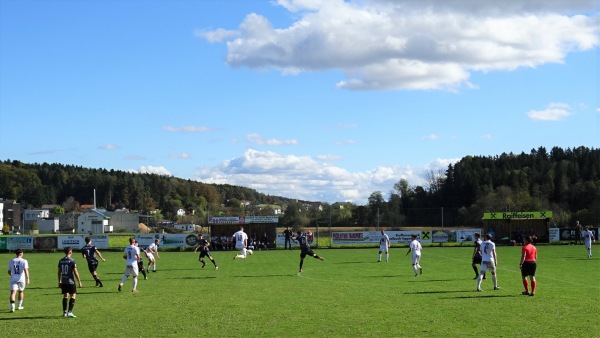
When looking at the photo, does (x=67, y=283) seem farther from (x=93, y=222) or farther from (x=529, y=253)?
(x=93, y=222)

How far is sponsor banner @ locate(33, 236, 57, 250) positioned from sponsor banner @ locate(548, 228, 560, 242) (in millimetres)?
46507

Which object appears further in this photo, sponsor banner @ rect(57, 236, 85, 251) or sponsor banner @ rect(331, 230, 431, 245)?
sponsor banner @ rect(331, 230, 431, 245)

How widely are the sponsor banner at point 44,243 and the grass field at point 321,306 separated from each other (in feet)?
110

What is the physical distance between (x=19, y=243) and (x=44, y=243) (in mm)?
2169

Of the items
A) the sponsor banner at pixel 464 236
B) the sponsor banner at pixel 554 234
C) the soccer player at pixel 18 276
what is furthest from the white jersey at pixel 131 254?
the sponsor banner at pixel 554 234

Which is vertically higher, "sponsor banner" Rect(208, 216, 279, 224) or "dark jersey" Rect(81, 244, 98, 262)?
"sponsor banner" Rect(208, 216, 279, 224)

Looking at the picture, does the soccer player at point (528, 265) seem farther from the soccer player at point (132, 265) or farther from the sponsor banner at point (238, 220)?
the sponsor banner at point (238, 220)

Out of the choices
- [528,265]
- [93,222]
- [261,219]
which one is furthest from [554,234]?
[93,222]

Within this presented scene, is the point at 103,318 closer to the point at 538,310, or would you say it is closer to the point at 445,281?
the point at 538,310

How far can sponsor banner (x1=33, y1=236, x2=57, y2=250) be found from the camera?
205ft

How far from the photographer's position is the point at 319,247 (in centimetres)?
6212

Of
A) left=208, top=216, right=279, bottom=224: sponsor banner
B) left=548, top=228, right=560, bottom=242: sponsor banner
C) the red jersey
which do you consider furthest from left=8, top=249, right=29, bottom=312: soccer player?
left=548, top=228, right=560, bottom=242: sponsor banner

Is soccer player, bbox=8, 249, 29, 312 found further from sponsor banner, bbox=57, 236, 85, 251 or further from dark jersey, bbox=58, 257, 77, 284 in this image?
sponsor banner, bbox=57, 236, 85, 251

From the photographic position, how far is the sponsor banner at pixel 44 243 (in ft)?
→ 205
